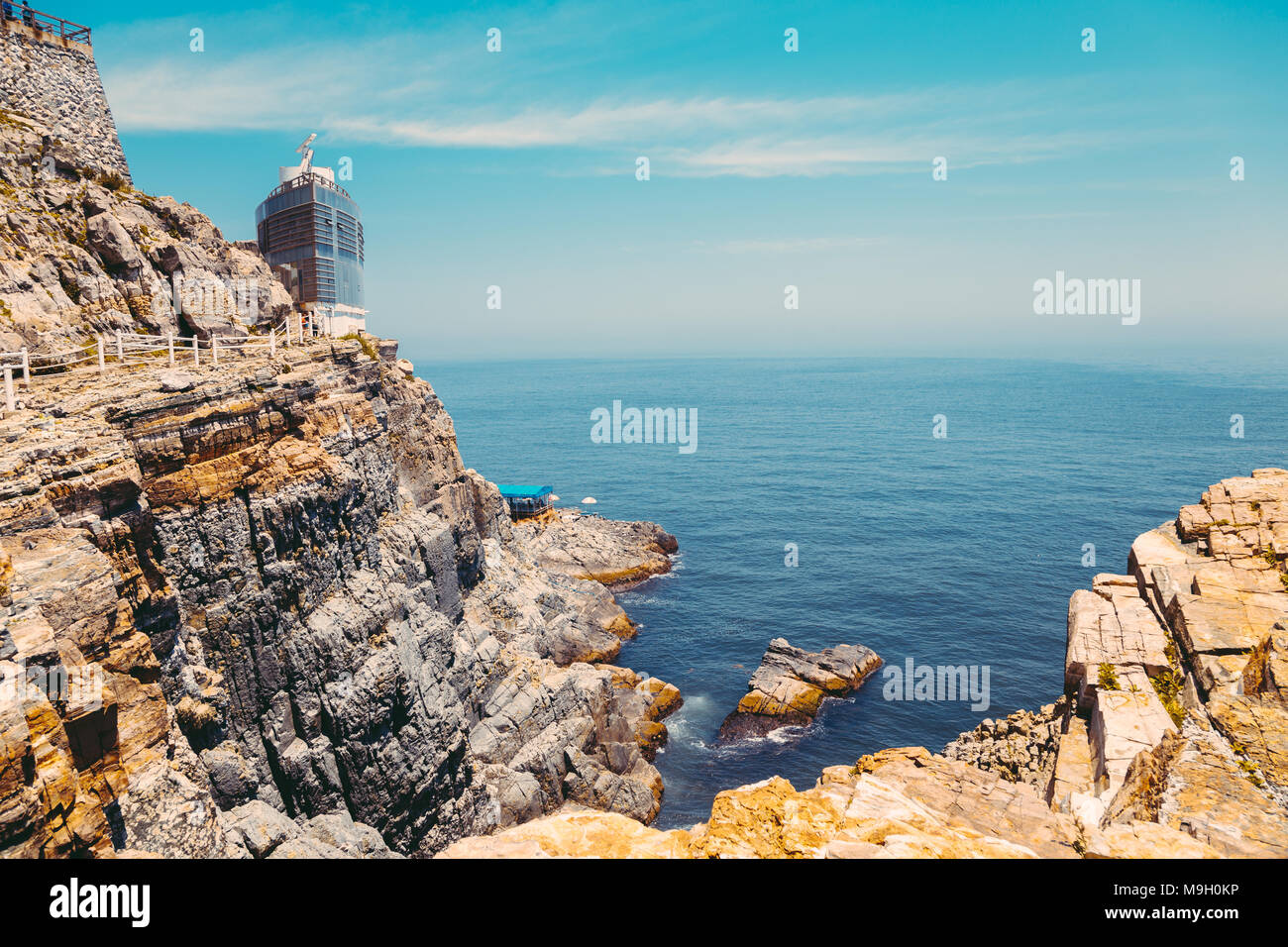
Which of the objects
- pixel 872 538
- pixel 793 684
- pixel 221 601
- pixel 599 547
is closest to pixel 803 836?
pixel 221 601

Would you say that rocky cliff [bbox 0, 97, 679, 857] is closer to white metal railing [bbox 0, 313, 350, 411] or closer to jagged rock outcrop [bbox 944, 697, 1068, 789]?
white metal railing [bbox 0, 313, 350, 411]

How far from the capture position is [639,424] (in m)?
197

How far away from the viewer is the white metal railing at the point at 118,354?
2277 centimetres

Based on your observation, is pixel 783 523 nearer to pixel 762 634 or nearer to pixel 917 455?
pixel 762 634

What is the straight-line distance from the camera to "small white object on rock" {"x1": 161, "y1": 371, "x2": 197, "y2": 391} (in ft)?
79.9

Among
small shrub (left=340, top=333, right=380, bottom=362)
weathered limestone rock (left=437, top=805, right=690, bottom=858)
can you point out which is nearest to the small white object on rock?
small shrub (left=340, top=333, right=380, bottom=362)

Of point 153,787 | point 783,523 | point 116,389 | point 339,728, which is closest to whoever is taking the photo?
point 153,787

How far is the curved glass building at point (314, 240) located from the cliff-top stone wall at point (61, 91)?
1113 cm

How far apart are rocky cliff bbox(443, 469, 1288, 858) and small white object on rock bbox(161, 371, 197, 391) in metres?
20.0

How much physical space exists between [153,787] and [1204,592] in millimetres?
39286

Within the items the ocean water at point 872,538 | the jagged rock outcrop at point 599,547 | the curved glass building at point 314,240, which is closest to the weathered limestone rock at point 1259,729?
the ocean water at point 872,538

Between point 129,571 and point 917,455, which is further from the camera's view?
point 917,455
